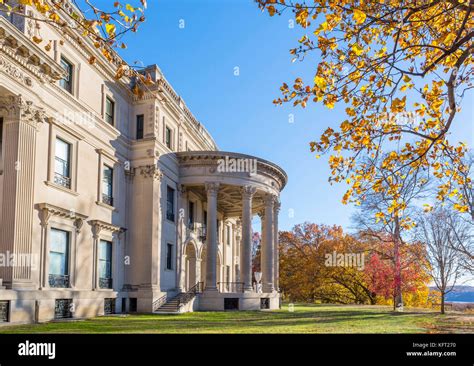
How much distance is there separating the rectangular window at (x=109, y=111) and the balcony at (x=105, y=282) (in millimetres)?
8568

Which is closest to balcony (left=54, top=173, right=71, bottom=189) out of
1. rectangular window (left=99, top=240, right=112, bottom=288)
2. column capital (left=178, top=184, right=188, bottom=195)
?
rectangular window (left=99, top=240, right=112, bottom=288)

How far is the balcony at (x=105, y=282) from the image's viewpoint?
1023 inches

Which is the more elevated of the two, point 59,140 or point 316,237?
point 59,140

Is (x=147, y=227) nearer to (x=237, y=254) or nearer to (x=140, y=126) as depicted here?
(x=140, y=126)

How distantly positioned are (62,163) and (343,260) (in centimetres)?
3834

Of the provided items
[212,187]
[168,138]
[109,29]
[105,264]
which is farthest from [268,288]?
[109,29]

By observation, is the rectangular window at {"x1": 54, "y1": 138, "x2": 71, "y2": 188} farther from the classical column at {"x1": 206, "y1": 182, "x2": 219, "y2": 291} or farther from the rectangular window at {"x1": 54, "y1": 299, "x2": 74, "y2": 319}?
the classical column at {"x1": 206, "y1": 182, "x2": 219, "y2": 291}

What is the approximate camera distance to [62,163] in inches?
914

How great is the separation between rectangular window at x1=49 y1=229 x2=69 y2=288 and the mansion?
0.07 metres

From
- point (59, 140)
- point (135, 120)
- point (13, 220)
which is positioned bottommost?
point (13, 220)
